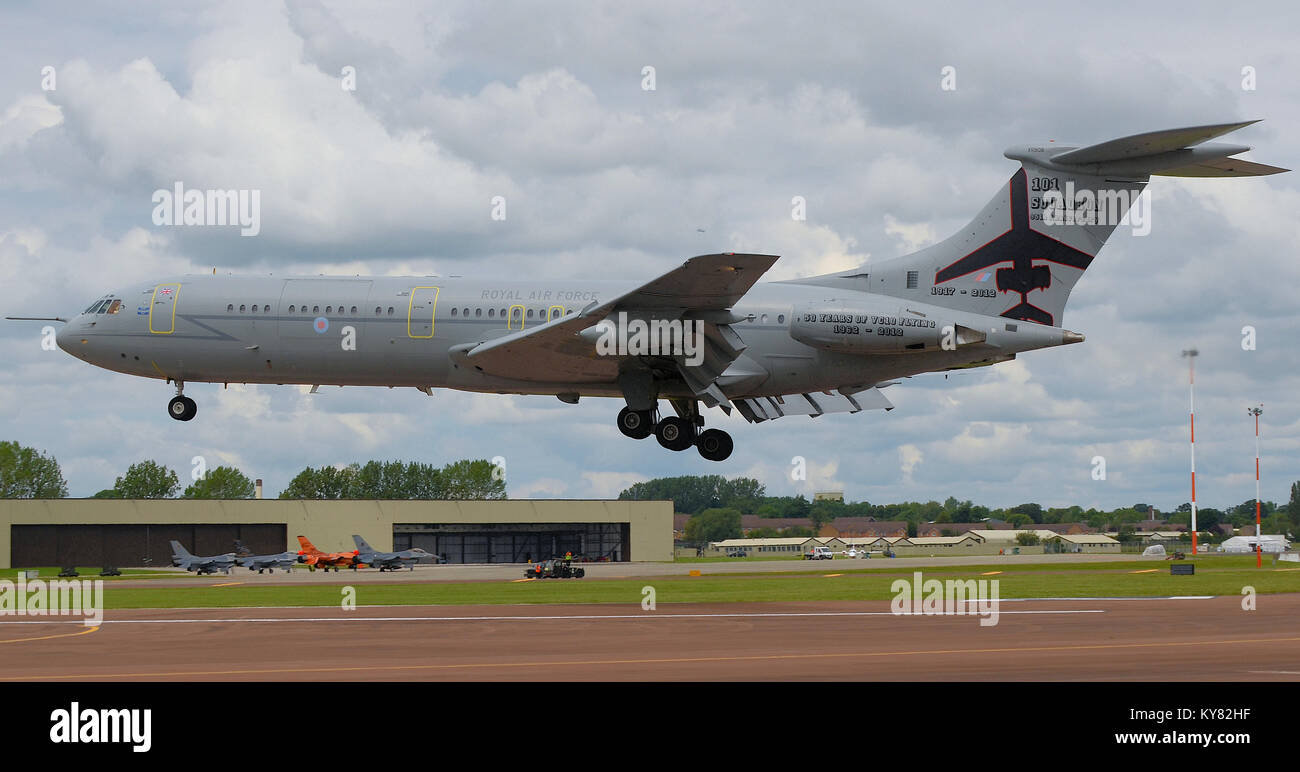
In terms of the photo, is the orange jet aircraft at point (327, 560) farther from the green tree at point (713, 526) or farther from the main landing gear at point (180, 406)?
the green tree at point (713, 526)

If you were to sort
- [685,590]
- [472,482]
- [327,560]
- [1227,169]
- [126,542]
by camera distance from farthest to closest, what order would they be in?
1. [472,482]
2. [126,542]
3. [327,560]
4. [685,590]
5. [1227,169]

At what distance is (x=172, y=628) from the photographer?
26156 millimetres

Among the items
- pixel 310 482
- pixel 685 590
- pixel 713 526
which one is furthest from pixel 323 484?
pixel 685 590

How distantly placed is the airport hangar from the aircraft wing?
193 ft

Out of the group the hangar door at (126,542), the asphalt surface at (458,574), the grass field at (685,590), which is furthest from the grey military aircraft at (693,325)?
the hangar door at (126,542)

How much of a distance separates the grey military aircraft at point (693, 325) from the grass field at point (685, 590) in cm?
506

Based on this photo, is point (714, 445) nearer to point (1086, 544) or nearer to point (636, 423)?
point (636, 423)

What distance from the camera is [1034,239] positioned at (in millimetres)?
32875

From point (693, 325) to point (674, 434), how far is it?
4.30m

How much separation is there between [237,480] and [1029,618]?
10678cm

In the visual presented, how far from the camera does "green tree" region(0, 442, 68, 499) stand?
10762 centimetres
